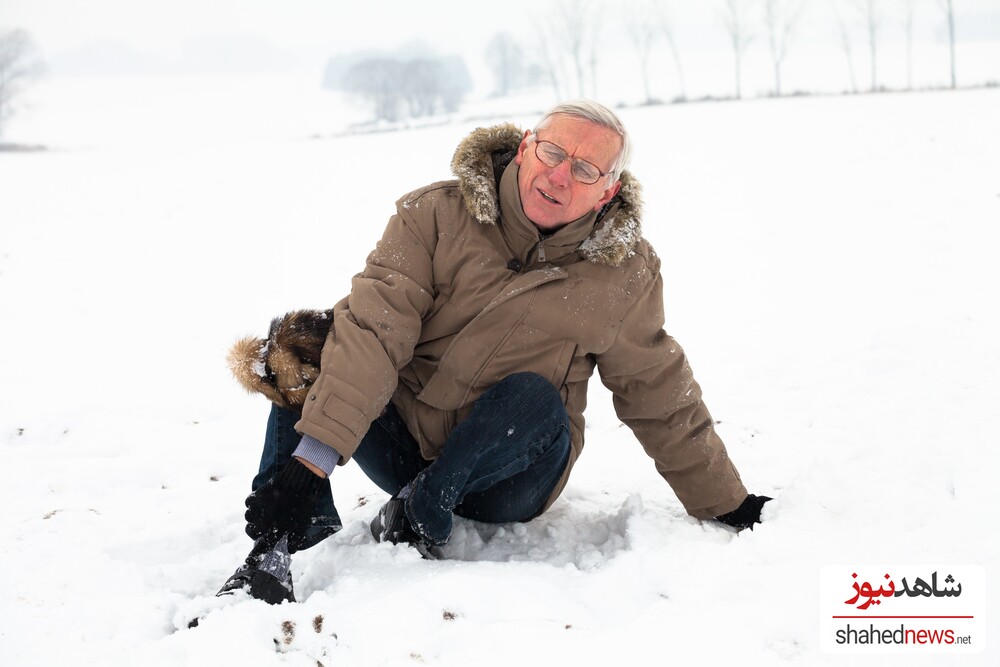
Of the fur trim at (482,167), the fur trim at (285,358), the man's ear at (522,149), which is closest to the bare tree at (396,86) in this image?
the fur trim at (482,167)

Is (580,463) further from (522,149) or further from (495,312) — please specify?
(522,149)

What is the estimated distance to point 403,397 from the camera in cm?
201

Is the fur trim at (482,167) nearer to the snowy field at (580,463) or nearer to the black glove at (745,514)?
the snowy field at (580,463)

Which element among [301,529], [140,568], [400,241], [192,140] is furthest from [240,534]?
[192,140]

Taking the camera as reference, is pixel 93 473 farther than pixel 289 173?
No

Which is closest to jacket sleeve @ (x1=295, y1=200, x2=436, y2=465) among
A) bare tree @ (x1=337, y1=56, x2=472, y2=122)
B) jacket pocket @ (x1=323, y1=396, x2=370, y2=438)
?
jacket pocket @ (x1=323, y1=396, x2=370, y2=438)

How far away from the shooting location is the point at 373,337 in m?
1.73

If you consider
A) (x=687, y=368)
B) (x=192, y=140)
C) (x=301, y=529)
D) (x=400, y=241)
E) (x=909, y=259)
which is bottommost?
(x=909, y=259)

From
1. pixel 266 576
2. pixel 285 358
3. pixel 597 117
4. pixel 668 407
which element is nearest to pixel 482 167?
pixel 597 117

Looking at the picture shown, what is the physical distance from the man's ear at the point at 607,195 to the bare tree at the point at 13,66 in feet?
81.3

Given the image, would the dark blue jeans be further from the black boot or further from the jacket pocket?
the jacket pocket

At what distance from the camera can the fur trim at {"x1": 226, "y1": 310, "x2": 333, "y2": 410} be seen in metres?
1.77

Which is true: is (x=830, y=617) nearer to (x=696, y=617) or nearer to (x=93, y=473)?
(x=696, y=617)

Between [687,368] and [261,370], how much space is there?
3.69ft
